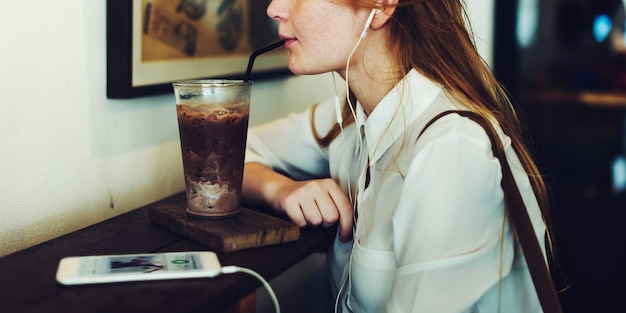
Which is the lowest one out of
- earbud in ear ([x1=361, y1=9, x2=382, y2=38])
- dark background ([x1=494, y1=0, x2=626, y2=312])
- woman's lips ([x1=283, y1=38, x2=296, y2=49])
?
dark background ([x1=494, y1=0, x2=626, y2=312])

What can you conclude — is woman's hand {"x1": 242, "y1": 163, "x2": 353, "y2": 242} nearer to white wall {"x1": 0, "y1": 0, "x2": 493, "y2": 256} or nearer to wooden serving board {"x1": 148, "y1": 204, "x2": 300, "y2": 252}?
wooden serving board {"x1": 148, "y1": 204, "x2": 300, "y2": 252}

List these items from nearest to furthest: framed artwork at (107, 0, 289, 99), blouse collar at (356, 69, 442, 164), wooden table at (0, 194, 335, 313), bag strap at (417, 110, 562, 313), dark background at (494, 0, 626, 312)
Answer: wooden table at (0, 194, 335, 313) < bag strap at (417, 110, 562, 313) < blouse collar at (356, 69, 442, 164) < framed artwork at (107, 0, 289, 99) < dark background at (494, 0, 626, 312)

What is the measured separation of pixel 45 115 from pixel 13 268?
1.01ft

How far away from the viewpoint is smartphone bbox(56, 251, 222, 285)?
32.6 inches

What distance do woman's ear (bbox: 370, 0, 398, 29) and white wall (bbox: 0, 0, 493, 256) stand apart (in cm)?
47

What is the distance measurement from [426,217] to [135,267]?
0.39 metres

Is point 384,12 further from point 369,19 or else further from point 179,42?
point 179,42

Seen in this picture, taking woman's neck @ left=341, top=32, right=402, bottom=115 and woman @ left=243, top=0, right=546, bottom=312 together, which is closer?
woman @ left=243, top=0, right=546, bottom=312

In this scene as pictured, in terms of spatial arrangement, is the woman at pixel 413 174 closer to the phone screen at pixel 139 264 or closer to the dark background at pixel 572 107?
the phone screen at pixel 139 264

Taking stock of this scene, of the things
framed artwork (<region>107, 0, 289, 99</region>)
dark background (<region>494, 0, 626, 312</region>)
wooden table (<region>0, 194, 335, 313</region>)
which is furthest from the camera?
dark background (<region>494, 0, 626, 312</region>)

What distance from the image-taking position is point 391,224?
1.08 meters

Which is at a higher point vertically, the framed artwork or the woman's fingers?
the framed artwork

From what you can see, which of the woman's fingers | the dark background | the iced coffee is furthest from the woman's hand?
the dark background

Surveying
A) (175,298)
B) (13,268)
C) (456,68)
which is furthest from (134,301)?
(456,68)
